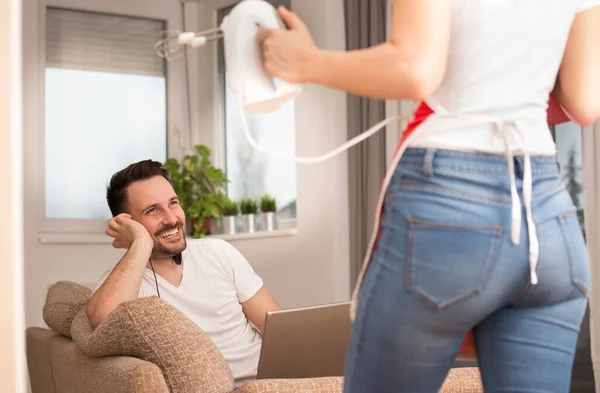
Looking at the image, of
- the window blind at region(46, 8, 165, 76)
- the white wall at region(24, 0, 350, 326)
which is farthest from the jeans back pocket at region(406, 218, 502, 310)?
the window blind at region(46, 8, 165, 76)

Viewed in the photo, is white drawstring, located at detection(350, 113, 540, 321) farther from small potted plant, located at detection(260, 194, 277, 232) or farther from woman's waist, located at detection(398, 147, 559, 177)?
small potted plant, located at detection(260, 194, 277, 232)

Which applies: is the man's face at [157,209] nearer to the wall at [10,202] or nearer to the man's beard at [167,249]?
the man's beard at [167,249]

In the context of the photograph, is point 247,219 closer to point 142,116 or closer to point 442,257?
point 142,116

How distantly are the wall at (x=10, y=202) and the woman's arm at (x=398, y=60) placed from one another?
0.28m

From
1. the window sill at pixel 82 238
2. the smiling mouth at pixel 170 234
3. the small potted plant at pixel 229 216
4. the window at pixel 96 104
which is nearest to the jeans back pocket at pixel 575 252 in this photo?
the smiling mouth at pixel 170 234

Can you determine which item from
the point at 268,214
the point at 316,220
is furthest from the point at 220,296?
the point at 268,214

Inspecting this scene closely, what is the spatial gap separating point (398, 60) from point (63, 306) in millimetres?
2011

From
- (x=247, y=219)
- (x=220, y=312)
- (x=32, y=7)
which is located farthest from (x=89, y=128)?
(x=220, y=312)

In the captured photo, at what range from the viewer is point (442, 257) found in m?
0.80

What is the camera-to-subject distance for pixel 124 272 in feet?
8.46

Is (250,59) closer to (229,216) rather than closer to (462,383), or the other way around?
(462,383)

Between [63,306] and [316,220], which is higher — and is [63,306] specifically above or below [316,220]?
below

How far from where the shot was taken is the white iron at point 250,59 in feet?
2.87

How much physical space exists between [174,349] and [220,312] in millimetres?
873
